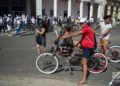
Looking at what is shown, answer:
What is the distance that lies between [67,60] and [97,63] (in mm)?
916

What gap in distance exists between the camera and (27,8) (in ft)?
139

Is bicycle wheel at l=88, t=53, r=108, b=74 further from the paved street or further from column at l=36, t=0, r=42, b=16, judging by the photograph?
column at l=36, t=0, r=42, b=16

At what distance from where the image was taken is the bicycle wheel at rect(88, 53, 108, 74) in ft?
31.5

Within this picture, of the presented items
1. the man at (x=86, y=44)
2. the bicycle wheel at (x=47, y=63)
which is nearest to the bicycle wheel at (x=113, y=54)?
the bicycle wheel at (x=47, y=63)

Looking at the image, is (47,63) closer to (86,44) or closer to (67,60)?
(67,60)

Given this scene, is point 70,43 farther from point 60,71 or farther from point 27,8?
point 27,8

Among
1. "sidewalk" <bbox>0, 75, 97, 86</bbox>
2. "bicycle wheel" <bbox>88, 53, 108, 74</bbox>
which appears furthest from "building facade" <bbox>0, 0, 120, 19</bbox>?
"sidewalk" <bbox>0, 75, 97, 86</bbox>

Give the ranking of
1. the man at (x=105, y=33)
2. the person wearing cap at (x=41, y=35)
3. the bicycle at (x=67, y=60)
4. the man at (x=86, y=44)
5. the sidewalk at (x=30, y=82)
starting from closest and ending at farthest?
1. the sidewalk at (x=30, y=82)
2. the man at (x=86, y=44)
3. the bicycle at (x=67, y=60)
4. the man at (x=105, y=33)
5. the person wearing cap at (x=41, y=35)

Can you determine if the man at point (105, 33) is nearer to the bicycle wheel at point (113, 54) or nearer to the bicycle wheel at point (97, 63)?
the bicycle wheel at point (113, 54)

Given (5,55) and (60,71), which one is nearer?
(60,71)

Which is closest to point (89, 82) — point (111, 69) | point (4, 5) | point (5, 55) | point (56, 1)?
point (111, 69)

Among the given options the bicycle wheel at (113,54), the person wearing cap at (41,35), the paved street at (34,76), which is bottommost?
the paved street at (34,76)

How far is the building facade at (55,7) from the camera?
4106 cm

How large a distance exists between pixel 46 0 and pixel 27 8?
182 inches
